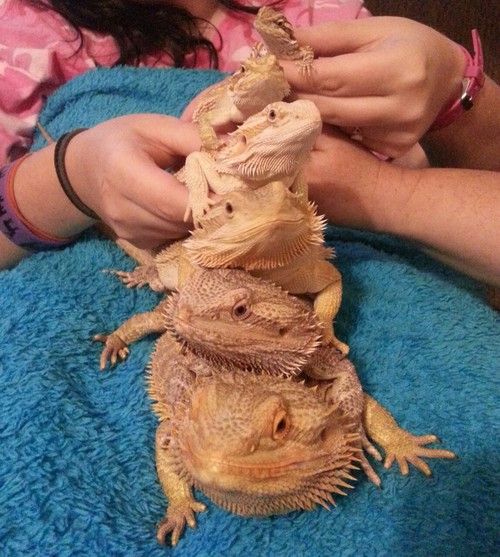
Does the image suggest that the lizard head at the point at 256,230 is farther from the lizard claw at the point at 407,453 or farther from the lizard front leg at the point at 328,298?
the lizard claw at the point at 407,453

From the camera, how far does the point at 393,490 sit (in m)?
0.88

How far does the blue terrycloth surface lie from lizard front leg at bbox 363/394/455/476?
2cm

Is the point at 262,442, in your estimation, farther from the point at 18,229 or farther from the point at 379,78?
the point at 18,229

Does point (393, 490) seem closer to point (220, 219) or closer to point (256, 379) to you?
point (256, 379)

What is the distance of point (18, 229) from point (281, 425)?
994mm

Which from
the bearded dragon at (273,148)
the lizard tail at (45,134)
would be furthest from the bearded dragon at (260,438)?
the lizard tail at (45,134)

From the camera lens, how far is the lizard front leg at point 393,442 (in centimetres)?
90

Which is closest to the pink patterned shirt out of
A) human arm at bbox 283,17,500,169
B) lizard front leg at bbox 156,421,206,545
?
human arm at bbox 283,17,500,169

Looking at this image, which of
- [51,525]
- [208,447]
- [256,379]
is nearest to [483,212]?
[256,379]

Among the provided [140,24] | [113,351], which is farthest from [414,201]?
[140,24]

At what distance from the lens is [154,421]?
1.05 meters

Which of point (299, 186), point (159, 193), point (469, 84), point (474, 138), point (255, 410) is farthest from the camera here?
point (474, 138)

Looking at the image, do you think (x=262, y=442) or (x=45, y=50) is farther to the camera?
(x=45, y=50)

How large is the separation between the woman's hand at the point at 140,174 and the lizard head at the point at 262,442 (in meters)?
0.40
